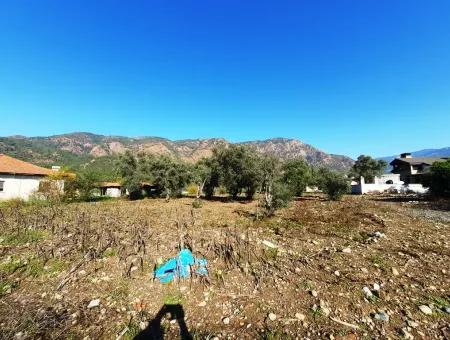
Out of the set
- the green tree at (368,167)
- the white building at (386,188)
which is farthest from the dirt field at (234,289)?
the green tree at (368,167)

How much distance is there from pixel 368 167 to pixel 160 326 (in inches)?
2655

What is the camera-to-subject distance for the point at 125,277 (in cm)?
626

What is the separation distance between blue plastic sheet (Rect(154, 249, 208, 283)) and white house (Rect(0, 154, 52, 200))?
1100 inches

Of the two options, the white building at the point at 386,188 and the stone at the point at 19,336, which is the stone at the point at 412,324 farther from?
the white building at the point at 386,188

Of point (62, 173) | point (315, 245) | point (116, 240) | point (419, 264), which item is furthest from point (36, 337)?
point (62, 173)

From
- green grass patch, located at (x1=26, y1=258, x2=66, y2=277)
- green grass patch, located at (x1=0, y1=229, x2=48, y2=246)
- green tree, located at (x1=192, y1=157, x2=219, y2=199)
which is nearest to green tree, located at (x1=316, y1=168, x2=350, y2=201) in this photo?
green tree, located at (x1=192, y1=157, x2=219, y2=199)

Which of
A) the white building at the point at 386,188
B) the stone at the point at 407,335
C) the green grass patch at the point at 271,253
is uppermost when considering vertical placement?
the white building at the point at 386,188

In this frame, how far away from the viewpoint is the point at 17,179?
96.6ft

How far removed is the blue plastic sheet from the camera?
605cm

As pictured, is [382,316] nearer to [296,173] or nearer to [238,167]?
[238,167]

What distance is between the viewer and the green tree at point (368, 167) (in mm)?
60766

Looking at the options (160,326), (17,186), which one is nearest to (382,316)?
(160,326)

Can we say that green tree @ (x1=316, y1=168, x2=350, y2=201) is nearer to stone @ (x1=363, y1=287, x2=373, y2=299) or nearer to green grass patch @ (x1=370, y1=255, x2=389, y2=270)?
green grass patch @ (x1=370, y1=255, x2=389, y2=270)

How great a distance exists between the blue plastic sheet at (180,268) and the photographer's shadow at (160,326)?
1.00m
